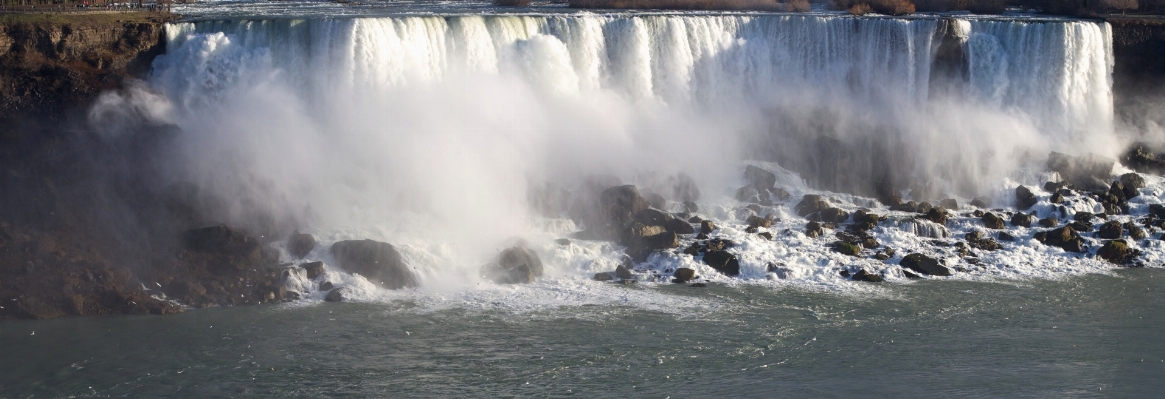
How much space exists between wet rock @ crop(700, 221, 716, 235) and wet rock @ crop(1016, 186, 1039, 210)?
8.60 m

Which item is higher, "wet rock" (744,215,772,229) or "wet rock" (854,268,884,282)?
"wet rock" (744,215,772,229)

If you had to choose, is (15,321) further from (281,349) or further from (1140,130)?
(1140,130)

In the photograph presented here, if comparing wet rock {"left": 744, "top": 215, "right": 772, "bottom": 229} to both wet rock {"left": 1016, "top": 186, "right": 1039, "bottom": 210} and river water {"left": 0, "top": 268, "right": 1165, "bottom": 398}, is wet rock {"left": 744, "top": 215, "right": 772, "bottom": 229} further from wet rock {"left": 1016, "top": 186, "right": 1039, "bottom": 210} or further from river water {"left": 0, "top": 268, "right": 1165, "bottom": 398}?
wet rock {"left": 1016, "top": 186, "right": 1039, "bottom": 210}

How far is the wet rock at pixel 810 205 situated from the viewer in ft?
104

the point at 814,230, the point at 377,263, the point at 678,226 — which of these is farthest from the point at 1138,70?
the point at 377,263

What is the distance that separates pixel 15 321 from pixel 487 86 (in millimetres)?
13751

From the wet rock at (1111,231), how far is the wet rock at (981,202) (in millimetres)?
3276

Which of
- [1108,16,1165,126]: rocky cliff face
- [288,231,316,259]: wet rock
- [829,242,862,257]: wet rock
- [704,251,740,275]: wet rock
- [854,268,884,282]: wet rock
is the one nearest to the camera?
[288,231,316,259]: wet rock

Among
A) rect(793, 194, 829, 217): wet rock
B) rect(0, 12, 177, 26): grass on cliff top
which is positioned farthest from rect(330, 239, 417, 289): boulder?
rect(0, 12, 177, 26): grass on cliff top

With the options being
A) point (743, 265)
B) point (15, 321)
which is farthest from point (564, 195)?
point (15, 321)

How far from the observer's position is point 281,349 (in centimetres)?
2225

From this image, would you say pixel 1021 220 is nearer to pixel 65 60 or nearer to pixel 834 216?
pixel 834 216

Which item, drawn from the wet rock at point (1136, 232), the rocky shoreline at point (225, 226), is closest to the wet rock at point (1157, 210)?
the rocky shoreline at point (225, 226)

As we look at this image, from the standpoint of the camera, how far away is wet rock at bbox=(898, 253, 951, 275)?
91.6 ft
